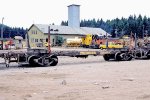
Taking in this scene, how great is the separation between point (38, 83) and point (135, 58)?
2050cm

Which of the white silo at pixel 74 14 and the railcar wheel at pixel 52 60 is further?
the white silo at pixel 74 14

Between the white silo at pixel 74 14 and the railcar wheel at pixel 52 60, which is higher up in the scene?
the white silo at pixel 74 14

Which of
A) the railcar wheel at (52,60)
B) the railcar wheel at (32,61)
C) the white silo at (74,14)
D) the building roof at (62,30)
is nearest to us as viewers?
the railcar wheel at (32,61)

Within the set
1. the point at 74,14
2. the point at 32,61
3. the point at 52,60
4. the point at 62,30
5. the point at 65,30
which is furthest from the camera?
the point at 74,14

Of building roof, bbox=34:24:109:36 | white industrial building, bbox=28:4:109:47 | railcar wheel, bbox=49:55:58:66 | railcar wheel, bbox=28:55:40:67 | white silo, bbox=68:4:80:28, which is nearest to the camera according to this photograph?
railcar wheel, bbox=28:55:40:67

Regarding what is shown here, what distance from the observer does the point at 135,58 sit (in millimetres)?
35156

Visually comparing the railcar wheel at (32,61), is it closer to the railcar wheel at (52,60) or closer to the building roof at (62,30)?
the railcar wheel at (52,60)

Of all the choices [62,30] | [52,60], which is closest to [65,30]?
[62,30]

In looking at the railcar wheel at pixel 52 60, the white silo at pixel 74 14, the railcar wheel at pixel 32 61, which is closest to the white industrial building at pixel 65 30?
the white silo at pixel 74 14

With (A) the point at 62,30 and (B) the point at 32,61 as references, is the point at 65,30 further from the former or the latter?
(B) the point at 32,61

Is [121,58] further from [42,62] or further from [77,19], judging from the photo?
[77,19]

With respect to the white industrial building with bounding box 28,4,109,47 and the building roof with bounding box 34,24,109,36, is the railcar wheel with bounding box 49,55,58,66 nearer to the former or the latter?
the white industrial building with bounding box 28,4,109,47

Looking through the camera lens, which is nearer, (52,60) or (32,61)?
(32,61)

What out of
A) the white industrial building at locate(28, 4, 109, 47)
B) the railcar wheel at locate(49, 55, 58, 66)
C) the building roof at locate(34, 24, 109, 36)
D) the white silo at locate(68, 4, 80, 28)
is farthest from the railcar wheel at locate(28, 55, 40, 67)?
the white silo at locate(68, 4, 80, 28)
